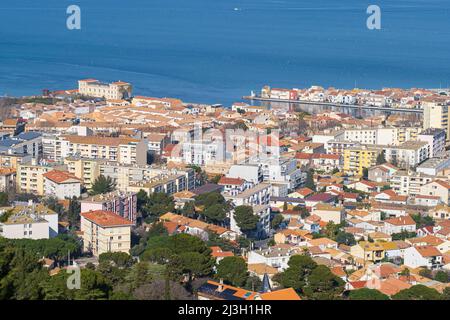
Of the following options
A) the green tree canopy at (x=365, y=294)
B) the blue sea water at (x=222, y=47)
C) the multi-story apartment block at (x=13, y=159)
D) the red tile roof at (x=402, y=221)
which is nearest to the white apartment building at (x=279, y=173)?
the red tile roof at (x=402, y=221)

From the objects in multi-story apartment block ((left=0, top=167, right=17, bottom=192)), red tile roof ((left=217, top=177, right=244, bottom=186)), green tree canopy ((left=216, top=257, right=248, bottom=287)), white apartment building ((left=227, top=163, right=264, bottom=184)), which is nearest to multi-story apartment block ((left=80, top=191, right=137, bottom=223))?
red tile roof ((left=217, top=177, right=244, bottom=186))

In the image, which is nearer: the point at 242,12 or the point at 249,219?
the point at 249,219

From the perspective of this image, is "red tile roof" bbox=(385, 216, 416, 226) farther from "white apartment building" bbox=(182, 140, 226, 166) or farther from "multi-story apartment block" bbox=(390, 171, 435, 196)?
"white apartment building" bbox=(182, 140, 226, 166)

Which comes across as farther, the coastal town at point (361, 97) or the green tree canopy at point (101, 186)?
the coastal town at point (361, 97)

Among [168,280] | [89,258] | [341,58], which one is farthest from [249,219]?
[341,58]

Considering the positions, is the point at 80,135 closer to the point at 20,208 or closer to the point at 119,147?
the point at 119,147

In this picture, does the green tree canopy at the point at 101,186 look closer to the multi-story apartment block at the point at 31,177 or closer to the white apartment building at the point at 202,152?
the multi-story apartment block at the point at 31,177
